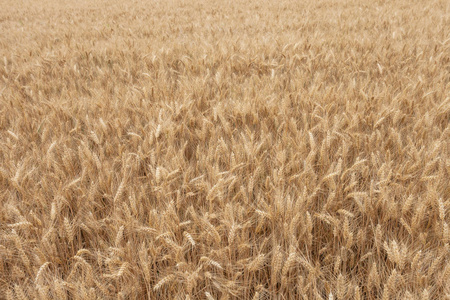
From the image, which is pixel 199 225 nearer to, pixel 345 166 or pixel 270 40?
pixel 345 166

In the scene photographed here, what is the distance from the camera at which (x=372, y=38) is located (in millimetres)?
3311

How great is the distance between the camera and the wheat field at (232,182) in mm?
825

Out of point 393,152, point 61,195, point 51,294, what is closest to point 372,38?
point 393,152

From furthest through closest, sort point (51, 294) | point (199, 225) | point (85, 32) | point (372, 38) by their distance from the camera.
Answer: point (85, 32), point (372, 38), point (199, 225), point (51, 294)

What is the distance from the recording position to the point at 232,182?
1053 mm

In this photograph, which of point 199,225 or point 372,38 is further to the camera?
point 372,38

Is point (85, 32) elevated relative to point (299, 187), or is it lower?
elevated

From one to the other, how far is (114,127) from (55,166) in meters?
0.45

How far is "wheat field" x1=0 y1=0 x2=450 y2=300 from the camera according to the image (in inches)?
32.5

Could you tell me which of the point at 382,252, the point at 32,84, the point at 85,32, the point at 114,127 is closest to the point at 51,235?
the point at 114,127

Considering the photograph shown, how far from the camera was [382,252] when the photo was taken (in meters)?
0.92

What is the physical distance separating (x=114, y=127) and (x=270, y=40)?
243cm

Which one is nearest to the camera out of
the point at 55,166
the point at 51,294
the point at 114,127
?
the point at 51,294

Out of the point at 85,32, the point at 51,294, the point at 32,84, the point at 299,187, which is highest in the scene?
the point at 85,32
